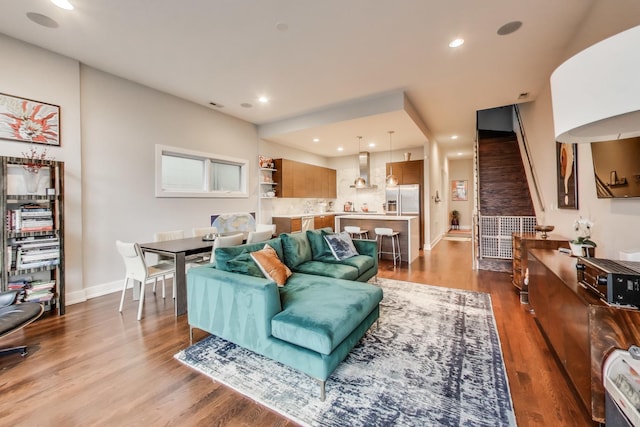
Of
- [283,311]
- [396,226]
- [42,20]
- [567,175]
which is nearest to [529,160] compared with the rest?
[567,175]

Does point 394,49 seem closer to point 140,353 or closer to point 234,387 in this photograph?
point 234,387

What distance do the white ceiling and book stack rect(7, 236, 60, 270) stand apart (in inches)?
90.8

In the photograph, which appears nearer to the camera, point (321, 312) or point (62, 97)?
point (321, 312)

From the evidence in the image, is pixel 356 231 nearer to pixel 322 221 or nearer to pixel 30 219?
pixel 322 221

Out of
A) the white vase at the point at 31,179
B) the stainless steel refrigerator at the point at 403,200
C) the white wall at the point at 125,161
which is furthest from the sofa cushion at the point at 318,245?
the stainless steel refrigerator at the point at 403,200

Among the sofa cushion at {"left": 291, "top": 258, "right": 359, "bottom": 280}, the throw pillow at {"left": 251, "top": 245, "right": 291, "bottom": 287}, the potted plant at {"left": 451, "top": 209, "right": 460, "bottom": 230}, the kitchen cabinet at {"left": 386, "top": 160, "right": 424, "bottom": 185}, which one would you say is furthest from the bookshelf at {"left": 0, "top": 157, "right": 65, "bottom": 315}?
the potted plant at {"left": 451, "top": 209, "right": 460, "bottom": 230}

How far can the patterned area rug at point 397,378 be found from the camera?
1568mm

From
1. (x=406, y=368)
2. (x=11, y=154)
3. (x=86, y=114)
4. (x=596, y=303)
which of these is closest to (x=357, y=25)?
(x=596, y=303)

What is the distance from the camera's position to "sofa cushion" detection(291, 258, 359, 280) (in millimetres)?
3004

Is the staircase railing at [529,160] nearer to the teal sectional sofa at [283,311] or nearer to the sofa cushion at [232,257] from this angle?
the teal sectional sofa at [283,311]

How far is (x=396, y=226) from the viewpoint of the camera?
5.66m

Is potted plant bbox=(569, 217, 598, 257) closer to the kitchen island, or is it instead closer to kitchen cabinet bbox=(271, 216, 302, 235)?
the kitchen island

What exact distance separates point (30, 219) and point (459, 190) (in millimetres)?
13013

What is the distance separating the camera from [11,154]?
9.96 ft
